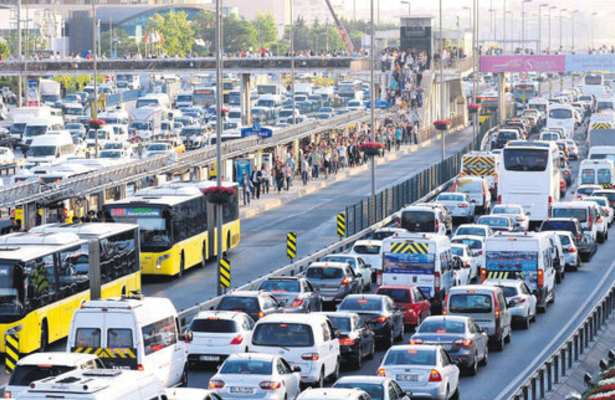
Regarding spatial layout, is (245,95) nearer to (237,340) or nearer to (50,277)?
(50,277)

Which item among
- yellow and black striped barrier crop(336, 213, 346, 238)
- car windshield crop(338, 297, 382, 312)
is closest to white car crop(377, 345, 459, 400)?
car windshield crop(338, 297, 382, 312)

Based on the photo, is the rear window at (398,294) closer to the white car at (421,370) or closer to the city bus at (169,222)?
the white car at (421,370)

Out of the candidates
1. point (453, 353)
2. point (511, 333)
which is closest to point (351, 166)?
point (511, 333)

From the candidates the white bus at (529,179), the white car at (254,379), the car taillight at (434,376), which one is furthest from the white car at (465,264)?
the white car at (254,379)

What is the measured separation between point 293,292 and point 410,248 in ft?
13.9

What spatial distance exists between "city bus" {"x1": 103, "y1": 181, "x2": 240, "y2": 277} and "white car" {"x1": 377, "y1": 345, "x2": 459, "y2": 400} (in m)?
19.6

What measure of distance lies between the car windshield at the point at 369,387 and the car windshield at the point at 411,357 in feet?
12.5

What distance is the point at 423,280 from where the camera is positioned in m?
46.5

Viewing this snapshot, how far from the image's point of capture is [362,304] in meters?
40.5

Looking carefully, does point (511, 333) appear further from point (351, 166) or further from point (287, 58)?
point (287, 58)

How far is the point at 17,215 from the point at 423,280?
53.9ft

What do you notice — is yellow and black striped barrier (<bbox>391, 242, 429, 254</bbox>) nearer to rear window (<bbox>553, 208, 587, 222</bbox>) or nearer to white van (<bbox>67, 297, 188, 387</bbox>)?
white van (<bbox>67, 297, 188, 387</bbox>)

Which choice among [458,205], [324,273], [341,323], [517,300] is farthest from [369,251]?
[341,323]

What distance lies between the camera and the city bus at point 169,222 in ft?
171
